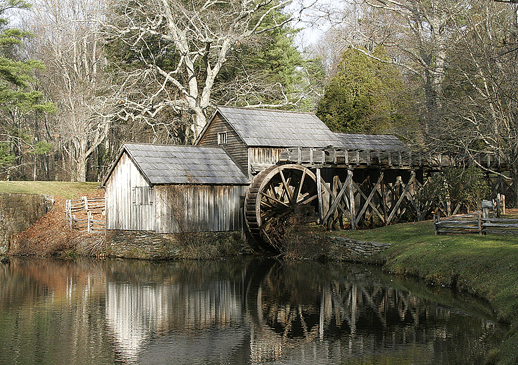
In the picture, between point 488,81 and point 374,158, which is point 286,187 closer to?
point 374,158

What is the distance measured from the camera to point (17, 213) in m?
29.8

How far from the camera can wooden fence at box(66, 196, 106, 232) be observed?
2986 centimetres

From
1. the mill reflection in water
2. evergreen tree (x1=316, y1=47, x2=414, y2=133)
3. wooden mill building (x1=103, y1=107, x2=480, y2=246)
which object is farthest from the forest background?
the mill reflection in water

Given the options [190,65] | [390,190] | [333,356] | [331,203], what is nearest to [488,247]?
[333,356]

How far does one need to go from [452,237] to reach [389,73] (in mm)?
21641

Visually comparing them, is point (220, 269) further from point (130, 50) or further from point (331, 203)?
A: point (130, 50)

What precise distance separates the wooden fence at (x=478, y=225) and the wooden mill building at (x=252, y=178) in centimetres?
663

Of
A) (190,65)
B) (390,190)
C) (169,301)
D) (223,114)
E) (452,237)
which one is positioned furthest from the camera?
(190,65)

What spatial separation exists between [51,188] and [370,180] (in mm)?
19307

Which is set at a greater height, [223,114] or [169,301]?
[223,114]

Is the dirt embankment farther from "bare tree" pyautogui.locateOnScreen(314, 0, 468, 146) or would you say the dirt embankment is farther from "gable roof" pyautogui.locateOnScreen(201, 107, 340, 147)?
"bare tree" pyautogui.locateOnScreen(314, 0, 468, 146)

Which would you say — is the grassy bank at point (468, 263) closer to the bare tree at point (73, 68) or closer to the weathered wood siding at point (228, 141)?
the weathered wood siding at point (228, 141)

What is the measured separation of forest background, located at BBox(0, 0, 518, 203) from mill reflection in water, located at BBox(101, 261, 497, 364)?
36.6ft

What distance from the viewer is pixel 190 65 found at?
3575 centimetres
